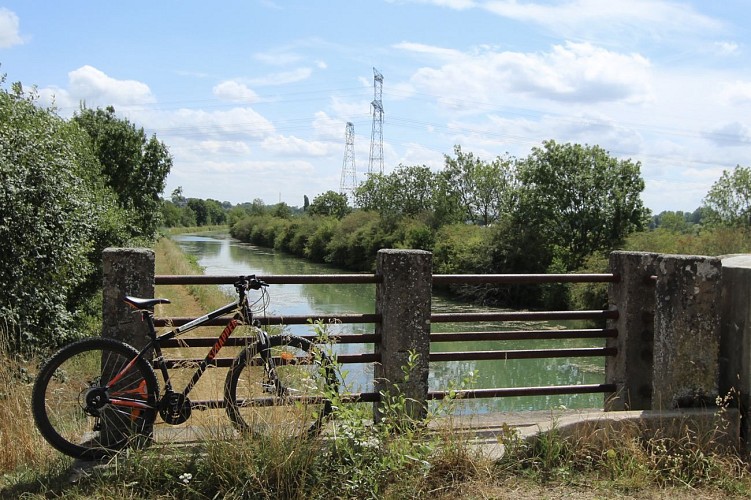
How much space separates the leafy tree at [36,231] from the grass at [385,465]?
5.59 metres

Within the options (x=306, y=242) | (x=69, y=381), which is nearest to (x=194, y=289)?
(x=69, y=381)

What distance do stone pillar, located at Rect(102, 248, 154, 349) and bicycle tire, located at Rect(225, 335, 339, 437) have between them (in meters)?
0.76

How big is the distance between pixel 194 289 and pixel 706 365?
2341 centimetres

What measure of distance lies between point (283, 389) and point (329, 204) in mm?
77449

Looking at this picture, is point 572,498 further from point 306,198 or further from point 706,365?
point 306,198

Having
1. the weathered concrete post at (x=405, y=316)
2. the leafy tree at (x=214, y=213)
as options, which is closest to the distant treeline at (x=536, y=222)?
the weathered concrete post at (x=405, y=316)

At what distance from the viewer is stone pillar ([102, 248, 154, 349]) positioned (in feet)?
14.5

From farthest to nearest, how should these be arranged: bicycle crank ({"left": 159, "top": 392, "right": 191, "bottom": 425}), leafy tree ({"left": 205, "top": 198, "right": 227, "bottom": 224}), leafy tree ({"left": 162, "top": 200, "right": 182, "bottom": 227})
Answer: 1. leafy tree ({"left": 205, "top": 198, "right": 227, "bottom": 224})
2. leafy tree ({"left": 162, "top": 200, "right": 182, "bottom": 227})
3. bicycle crank ({"left": 159, "top": 392, "right": 191, "bottom": 425})

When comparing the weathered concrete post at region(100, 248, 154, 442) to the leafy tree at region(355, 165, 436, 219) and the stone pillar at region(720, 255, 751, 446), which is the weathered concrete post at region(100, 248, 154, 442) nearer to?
the stone pillar at region(720, 255, 751, 446)

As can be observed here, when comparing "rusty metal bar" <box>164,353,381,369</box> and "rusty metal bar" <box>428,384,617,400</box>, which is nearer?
"rusty metal bar" <box>164,353,381,369</box>

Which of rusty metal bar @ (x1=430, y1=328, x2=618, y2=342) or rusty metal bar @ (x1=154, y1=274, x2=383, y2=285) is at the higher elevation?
rusty metal bar @ (x1=154, y1=274, x2=383, y2=285)

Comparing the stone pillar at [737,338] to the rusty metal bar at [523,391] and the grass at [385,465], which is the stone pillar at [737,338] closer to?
the grass at [385,465]

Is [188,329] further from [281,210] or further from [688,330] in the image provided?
[281,210]

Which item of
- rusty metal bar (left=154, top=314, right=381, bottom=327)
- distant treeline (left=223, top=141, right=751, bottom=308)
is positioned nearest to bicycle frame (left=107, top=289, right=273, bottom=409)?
rusty metal bar (left=154, top=314, right=381, bottom=327)
